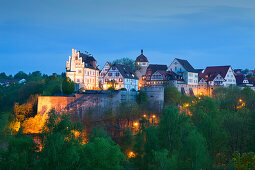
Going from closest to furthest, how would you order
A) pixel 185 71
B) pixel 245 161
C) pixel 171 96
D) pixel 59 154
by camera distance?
pixel 245 161, pixel 59 154, pixel 171 96, pixel 185 71

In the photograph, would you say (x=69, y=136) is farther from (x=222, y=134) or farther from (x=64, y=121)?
(x=222, y=134)

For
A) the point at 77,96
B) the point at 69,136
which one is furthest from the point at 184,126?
the point at 77,96

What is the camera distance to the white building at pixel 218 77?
73875mm

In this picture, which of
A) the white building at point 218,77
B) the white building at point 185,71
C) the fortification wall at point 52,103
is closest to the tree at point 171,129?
the fortification wall at point 52,103

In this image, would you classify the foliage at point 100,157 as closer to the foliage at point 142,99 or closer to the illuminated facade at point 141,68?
the foliage at point 142,99

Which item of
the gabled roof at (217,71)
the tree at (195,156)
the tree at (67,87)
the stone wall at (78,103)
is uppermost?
the gabled roof at (217,71)

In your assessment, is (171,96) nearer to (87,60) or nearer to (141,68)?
(87,60)

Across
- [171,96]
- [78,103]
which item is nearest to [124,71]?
[171,96]

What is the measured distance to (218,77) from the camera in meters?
74.2

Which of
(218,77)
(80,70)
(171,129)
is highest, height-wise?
(80,70)

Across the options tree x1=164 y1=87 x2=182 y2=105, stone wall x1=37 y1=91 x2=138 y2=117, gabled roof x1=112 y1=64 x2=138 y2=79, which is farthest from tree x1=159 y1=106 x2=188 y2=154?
gabled roof x1=112 y1=64 x2=138 y2=79

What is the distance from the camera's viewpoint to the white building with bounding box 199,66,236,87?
73.9m

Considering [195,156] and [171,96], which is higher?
[171,96]

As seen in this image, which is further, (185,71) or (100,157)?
(185,71)
